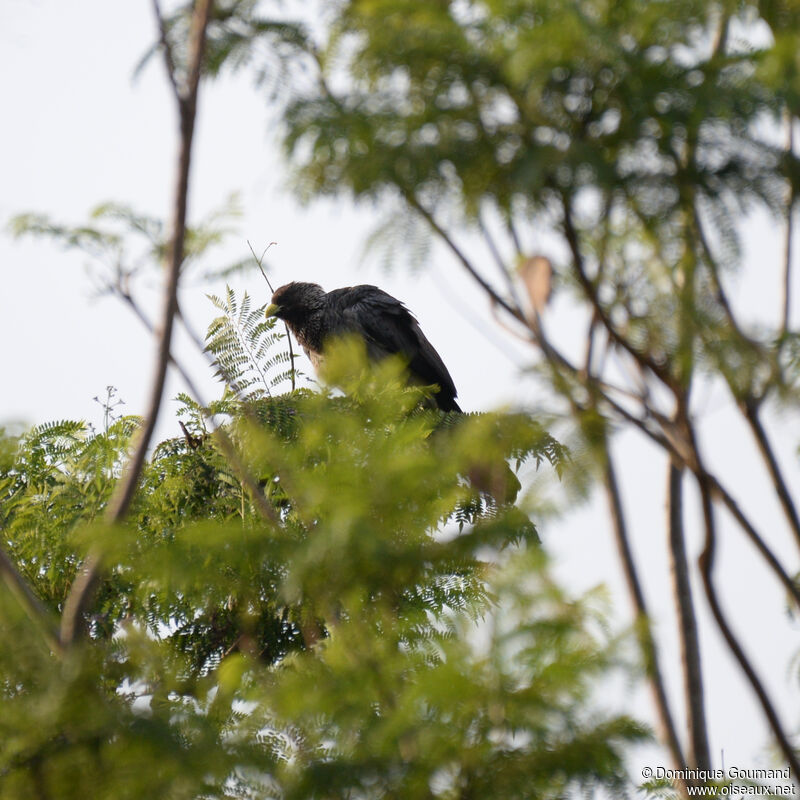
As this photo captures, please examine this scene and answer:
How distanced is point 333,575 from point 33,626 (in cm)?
78

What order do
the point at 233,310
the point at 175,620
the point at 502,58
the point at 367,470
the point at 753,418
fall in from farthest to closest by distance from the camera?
the point at 233,310 → the point at 175,620 → the point at 753,418 → the point at 367,470 → the point at 502,58

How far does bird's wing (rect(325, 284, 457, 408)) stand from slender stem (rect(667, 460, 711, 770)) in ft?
15.4

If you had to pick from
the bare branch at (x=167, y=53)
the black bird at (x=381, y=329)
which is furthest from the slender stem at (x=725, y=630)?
the black bird at (x=381, y=329)

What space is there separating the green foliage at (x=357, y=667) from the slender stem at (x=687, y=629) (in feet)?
1.37

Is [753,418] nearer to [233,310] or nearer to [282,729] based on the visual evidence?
[282,729]

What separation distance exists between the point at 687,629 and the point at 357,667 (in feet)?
3.68

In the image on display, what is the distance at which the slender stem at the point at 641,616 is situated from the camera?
2.55 meters

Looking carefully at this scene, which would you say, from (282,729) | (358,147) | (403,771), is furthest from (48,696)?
(358,147)

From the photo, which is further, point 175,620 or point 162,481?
point 162,481

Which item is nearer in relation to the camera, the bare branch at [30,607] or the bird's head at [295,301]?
the bare branch at [30,607]

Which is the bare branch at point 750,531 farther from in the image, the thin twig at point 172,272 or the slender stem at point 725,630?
the thin twig at point 172,272

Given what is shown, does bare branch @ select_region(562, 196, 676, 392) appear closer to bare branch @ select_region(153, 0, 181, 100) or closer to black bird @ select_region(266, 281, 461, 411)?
bare branch @ select_region(153, 0, 181, 100)

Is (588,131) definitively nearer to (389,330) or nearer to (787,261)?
(787,261)

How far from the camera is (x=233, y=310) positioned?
4.95 m
